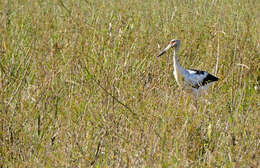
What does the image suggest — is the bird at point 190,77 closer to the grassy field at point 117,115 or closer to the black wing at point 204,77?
the black wing at point 204,77

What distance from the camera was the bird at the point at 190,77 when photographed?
14.2ft

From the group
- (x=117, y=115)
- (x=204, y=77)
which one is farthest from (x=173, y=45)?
(x=117, y=115)

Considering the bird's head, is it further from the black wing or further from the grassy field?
the black wing

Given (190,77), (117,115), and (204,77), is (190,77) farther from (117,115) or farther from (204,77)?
(117,115)

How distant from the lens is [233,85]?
3.88 metres

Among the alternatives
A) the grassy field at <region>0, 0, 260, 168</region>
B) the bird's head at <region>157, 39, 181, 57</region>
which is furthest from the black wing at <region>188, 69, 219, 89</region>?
the bird's head at <region>157, 39, 181, 57</region>

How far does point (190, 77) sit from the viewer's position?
4480 mm

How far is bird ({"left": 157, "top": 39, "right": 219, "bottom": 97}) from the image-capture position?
4328 mm

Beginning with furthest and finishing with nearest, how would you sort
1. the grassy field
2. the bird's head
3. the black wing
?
the bird's head < the black wing < the grassy field

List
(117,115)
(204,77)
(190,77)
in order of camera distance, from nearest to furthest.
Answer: (117,115) → (204,77) → (190,77)

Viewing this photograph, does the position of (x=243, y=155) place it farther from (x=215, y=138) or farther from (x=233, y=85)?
(x=233, y=85)

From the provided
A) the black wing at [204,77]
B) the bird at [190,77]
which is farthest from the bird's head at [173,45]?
the black wing at [204,77]

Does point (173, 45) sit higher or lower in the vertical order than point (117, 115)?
higher

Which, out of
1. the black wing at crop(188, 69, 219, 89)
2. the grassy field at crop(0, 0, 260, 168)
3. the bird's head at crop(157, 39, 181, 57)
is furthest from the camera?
the bird's head at crop(157, 39, 181, 57)
